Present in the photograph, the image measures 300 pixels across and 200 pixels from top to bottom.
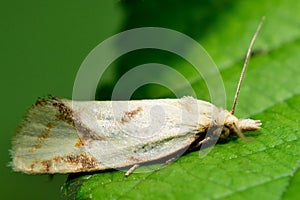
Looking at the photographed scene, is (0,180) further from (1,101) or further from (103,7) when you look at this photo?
(103,7)

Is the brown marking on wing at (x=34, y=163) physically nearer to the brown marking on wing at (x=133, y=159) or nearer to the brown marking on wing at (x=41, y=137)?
the brown marking on wing at (x=41, y=137)

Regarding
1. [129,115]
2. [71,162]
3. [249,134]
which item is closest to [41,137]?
[71,162]

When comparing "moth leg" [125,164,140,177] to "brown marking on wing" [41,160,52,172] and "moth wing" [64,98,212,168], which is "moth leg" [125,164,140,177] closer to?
"moth wing" [64,98,212,168]

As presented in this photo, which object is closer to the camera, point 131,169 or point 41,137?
point 131,169

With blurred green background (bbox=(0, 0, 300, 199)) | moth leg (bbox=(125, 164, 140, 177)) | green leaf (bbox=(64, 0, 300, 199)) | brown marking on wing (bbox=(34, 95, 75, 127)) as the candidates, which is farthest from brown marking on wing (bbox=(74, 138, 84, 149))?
blurred green background (bbox=(0, 0, 300, 199))

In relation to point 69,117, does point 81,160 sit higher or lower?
lower

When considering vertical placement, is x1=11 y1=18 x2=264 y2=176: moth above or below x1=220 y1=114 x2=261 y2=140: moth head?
above

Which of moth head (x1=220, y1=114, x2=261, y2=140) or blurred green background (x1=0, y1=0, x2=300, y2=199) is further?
blurred green background (x1=0, y1=0, x2=300, y2=199)

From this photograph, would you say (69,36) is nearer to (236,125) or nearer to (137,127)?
(137,127)
